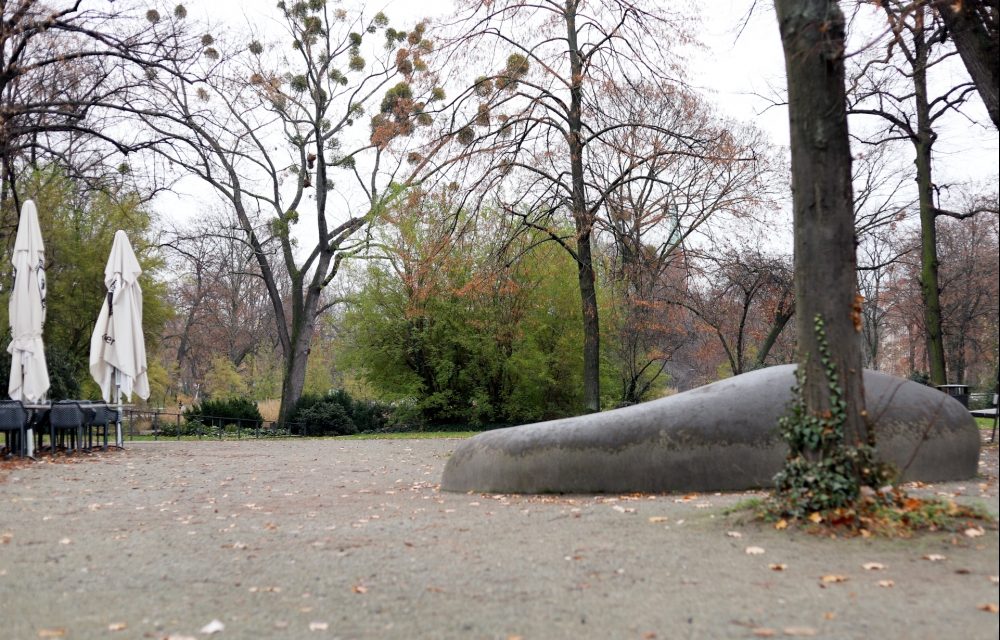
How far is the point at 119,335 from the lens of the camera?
1484 cm

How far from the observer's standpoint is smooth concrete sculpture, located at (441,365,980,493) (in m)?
7.41

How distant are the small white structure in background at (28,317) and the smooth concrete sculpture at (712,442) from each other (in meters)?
8.96

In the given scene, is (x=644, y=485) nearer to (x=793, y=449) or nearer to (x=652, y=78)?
(x=793, y=449)

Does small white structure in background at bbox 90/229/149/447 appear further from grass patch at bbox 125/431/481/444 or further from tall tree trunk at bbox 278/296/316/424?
tall tree trunk at bbox 278/296/316/424

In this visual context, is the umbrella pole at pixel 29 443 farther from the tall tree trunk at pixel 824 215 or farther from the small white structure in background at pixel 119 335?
the tall tree trunk at pixel 824 215

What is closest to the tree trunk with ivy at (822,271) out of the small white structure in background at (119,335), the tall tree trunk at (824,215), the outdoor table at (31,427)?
the tall tree trunk at (824,215)

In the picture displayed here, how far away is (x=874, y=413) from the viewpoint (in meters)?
7.31

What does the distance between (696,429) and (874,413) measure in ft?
4.93

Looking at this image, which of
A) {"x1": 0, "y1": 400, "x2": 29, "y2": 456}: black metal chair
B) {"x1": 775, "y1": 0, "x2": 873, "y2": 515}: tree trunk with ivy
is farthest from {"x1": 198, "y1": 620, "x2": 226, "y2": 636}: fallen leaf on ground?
{"x1": 0, "y1": 400, "x2": 29, "y2": 456}: black metal chair

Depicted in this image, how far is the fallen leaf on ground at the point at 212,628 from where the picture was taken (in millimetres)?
4031

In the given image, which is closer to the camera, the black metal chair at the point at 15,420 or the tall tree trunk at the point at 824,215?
the tall tree trunk at the point at 824,215

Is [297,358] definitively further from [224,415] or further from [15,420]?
[15,420]

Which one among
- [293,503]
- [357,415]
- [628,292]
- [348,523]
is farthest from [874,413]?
[357,415]

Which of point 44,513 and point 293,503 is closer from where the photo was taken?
point 44,513
